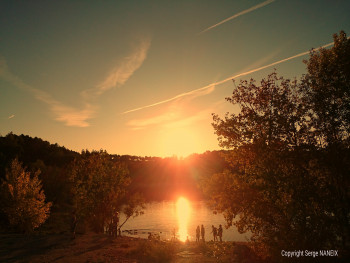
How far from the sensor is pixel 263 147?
59.8 feet

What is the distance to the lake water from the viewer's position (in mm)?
50972

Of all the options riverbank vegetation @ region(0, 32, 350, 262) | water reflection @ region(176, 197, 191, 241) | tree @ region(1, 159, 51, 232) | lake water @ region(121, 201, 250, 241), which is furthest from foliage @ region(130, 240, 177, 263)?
water reflection @ region(176, 197, 191, 241)

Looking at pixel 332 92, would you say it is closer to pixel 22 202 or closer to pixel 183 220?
pixel 22 202

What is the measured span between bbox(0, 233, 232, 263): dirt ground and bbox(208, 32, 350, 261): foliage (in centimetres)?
901

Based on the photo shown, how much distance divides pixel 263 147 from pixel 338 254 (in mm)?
9028

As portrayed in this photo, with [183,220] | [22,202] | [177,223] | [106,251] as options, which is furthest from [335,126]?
[183,220]

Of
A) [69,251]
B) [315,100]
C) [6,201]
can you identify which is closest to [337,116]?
[315,100]

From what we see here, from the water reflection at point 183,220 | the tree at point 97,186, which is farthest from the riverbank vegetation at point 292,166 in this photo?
the water reflection at point 183,220

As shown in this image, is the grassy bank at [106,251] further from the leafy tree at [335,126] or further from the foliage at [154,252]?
the leafy tree at [335,126]

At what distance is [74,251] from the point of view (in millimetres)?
26125

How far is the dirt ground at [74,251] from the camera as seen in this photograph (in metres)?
23.5

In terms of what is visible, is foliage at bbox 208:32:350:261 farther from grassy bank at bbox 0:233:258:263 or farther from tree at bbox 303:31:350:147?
grassy bank at bbox 0:233:258:263

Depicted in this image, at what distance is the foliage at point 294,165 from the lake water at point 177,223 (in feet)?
96.2

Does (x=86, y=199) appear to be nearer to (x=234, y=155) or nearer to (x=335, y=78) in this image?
(x=234, y=155)
